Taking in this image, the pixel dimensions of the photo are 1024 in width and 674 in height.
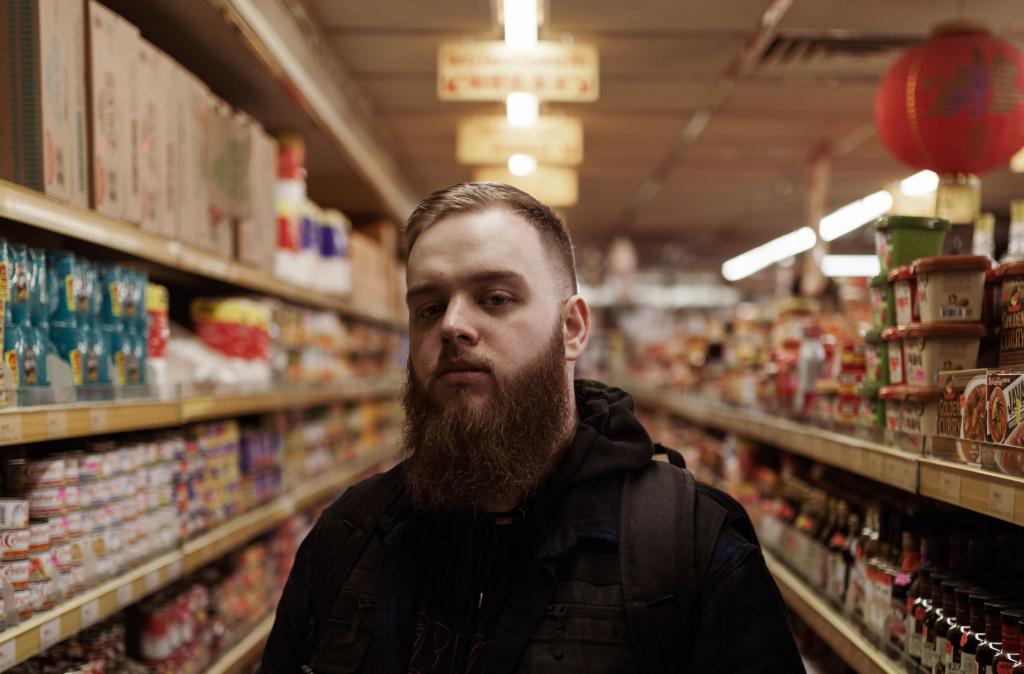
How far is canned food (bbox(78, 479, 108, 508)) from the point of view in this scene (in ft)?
6.35

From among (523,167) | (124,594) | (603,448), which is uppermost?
(523,167)

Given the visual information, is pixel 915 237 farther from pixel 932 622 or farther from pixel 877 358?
pixel 932 622

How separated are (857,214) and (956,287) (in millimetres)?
7289

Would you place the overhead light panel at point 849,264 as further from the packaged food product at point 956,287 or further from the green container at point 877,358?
the packaged food product at point 956,287

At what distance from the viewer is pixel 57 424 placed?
1708mm

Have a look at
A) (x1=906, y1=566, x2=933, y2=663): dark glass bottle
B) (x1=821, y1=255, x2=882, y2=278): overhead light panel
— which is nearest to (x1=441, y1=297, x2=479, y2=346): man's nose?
(x1=906, y1=566, x2=933, y2=663): dark glass bottle

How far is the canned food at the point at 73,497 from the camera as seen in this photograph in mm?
1874

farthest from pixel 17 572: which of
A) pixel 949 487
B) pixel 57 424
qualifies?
pixel 949 487

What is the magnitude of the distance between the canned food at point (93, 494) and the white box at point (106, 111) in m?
0.67

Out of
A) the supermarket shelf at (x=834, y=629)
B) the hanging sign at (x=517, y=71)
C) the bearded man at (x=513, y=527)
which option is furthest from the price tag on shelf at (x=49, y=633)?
the hanging sign at (x=517, y=71)

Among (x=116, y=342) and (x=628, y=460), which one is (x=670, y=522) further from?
(x=116, y=342)

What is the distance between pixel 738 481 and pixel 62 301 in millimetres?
3229

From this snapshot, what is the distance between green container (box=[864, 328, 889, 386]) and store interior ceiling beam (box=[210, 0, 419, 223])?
215 cm

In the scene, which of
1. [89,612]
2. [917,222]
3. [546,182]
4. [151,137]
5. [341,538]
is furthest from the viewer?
[546,182]
